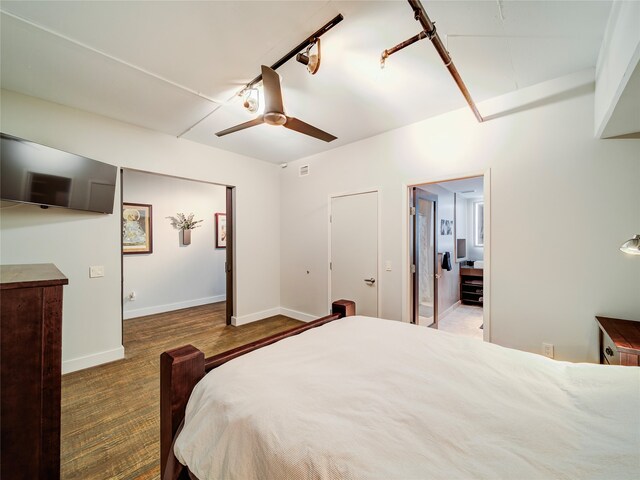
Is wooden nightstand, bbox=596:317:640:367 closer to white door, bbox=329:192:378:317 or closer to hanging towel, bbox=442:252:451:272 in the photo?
white door, bbox=329:192:378:317

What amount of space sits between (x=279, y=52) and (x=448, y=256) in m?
4.14

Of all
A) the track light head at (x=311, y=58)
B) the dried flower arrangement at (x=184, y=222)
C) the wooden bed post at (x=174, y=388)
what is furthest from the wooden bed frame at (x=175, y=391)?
the dried flower arrangement at (x=184, y=222)

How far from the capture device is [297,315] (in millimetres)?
4375

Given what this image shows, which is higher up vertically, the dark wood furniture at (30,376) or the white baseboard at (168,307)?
the dark wood furniture at (30,376)

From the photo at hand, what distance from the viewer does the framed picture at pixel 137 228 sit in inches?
177

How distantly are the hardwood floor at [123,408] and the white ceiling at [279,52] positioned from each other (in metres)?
2.79

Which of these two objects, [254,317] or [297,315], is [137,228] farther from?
[297,315]

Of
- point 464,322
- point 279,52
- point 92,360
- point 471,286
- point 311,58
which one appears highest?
point 279,52

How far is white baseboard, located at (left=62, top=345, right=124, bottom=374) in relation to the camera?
2.60 m

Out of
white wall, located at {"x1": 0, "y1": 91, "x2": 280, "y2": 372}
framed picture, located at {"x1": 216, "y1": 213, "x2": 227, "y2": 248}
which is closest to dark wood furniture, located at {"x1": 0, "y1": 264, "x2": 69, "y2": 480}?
white wall, located at {"x1": 0, "y1": 91, "x2": 280, "y2": 372}

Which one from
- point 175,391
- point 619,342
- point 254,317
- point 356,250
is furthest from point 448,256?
point 175,391

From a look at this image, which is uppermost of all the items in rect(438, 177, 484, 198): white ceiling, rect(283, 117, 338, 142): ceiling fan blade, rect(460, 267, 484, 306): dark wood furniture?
rect(438, 177, 484, 198): white ceiling

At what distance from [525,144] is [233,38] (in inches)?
104

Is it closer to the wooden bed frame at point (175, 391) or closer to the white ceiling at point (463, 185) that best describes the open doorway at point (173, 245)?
the wooden bed frame at point (175, 391)
